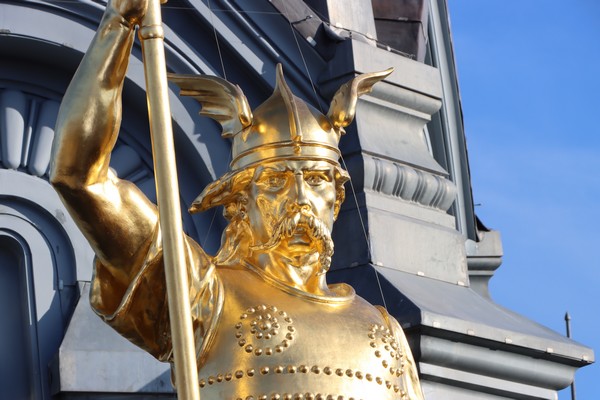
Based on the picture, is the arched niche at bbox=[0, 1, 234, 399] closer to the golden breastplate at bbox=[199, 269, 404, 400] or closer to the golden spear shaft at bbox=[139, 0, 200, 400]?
the golden breastplate at bbox=[199, 269, 404, 400]

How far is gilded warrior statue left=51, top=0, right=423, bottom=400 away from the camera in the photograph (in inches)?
234

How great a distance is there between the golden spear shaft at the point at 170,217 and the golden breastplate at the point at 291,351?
58cm

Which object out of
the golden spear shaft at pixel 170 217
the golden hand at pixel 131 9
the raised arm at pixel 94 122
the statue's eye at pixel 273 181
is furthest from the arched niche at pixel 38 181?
the golden spear shaft at pixel 170 217

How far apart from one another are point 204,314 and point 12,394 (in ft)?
5.98

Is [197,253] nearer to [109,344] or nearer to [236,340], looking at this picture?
[236,340]

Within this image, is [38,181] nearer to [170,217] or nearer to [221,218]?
[221,218]

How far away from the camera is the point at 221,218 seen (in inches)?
334

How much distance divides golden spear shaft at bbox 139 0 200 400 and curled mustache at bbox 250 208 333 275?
0.74 m

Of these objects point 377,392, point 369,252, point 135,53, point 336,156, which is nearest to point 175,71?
point 135,53

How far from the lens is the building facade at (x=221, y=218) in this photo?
801 cm

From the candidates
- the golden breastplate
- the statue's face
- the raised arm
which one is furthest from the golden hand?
the golden breastplate

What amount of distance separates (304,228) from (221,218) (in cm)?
213

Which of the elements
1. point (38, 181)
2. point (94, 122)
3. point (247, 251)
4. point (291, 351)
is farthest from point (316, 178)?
point (38, 181)

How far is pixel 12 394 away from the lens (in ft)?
25.9
